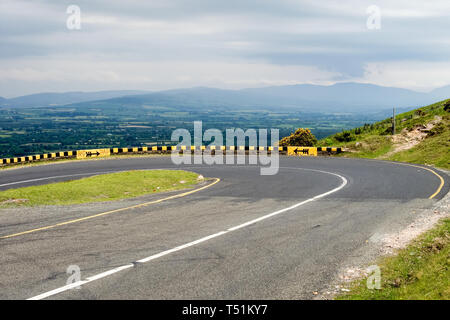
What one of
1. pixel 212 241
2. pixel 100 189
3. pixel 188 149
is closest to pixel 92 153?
pixel 188 149

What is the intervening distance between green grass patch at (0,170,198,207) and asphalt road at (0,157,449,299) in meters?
1.94

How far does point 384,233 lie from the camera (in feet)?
40.4

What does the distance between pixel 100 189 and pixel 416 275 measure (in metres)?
15.3

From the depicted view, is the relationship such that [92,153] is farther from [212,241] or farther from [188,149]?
[212,241]

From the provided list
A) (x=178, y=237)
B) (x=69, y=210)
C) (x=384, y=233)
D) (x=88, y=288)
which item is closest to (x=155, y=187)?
(x=69, y=210)

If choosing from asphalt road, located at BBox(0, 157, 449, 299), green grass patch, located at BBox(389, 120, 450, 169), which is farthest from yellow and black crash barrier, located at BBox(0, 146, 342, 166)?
asphalt road, located at BBox(0, 157, 449, 299)

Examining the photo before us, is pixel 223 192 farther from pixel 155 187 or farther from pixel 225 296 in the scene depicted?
pixel 225 296

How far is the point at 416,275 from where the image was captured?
29.2 ft

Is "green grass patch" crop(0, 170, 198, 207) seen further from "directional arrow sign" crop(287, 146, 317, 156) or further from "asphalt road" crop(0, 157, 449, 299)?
"directional arrow sign" crop(287, 146, 317, 156)

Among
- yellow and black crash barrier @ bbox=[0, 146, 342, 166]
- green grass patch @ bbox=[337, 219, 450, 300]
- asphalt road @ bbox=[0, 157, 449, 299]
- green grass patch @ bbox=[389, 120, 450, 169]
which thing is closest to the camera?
green grass patch @ bbox=[337, 219, 450, 300]

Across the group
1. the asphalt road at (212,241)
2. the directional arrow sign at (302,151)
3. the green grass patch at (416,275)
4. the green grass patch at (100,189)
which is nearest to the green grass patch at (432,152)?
the directional arrow sign at (302,151)

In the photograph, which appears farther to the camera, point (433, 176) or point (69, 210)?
point (433, 176)

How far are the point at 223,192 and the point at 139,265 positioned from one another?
36.1 feet

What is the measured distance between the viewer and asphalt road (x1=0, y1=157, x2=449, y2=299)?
27.2 feet
